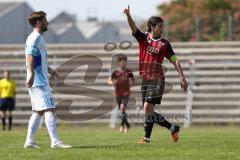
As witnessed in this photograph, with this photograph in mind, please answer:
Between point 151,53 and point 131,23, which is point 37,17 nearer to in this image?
point 131,23

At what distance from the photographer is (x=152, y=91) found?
41.6ft

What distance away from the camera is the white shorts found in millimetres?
11641

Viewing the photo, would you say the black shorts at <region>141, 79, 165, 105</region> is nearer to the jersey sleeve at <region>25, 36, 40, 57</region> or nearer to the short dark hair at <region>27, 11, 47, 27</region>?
the jersey sleeve at <region>25, 36, 40, 57</region>

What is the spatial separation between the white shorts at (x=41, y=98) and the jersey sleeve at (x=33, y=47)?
0.54 meters

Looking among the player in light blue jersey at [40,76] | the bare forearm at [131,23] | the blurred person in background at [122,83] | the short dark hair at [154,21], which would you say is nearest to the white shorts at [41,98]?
the player in light blue jersey at [40,76]

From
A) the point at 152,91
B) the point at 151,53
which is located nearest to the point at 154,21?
the point at 151,53

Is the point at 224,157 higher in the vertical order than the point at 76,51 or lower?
lower

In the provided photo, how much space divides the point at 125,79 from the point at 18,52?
26.5ft

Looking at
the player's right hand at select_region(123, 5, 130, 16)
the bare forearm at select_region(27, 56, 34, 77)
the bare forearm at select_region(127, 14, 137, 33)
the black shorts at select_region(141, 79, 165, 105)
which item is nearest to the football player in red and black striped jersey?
the black shorts at select_region(141, 79, 165, 105)

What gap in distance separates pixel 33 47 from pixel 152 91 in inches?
89.3

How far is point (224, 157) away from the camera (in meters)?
10.1

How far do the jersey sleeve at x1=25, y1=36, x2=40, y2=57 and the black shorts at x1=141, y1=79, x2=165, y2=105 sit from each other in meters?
2.12

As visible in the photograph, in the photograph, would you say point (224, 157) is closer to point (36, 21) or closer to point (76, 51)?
point (36, 21)

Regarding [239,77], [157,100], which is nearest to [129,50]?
[239,77]
